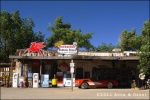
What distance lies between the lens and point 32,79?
3008 centimetres

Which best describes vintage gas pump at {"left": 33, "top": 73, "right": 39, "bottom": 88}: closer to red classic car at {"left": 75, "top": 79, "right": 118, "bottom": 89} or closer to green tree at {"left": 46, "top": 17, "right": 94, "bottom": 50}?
red classic car at {"left": 75, "top": 79, "right": 118, "bottom": 89}

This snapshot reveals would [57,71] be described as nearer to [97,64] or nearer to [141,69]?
[97,64]

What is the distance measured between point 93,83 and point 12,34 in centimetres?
2021

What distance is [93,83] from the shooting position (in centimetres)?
2898

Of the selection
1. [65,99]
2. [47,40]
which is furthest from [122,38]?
[65,99]

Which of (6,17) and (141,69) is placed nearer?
(141,69)

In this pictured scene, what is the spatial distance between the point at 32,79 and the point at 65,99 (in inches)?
505

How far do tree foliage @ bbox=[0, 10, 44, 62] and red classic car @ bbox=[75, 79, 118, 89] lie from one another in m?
18.9

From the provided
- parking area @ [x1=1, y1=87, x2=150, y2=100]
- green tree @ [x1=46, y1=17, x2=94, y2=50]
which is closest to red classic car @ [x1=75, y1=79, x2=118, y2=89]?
parking area @ [x1=1, y1=87, x2=150, y2=100]

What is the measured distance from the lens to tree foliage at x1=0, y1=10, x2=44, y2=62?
4419cm

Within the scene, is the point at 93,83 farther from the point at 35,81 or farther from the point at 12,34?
the point at 12,34

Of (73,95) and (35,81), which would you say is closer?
(73,95)

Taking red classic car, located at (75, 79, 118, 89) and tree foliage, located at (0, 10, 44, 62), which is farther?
tree foliage, located at (0, 10, 44, 62)

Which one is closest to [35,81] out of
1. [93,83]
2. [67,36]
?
[93,83]
